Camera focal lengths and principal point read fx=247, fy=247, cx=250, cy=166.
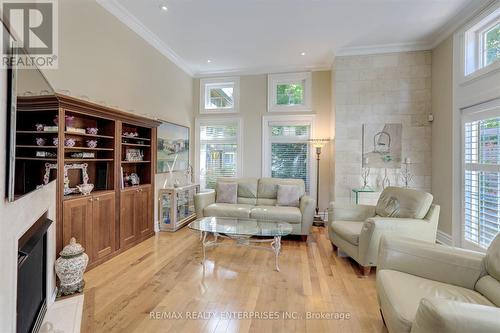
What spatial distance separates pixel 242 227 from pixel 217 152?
9.66 feet

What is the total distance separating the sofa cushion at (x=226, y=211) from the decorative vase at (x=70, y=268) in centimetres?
195

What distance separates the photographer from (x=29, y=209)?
5.19ft

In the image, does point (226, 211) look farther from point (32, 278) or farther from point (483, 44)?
point (483, 44)

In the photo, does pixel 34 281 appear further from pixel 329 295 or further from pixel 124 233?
pixel 329 295

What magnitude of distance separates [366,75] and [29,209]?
4867 mm

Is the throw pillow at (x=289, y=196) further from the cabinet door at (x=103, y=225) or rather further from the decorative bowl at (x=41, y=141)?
the decorative bowl at (x=41, y=141)

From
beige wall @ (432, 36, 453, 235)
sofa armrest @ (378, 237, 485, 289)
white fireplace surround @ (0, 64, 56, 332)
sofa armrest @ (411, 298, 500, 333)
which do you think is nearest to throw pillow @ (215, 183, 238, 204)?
sofa armrest @ (378, 237, 485, 289)

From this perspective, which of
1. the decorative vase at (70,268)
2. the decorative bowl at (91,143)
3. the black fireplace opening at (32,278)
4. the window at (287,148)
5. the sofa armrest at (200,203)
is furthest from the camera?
the window at (287,148)

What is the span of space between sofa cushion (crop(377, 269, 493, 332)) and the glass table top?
1.28 meters

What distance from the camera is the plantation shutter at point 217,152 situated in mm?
5672

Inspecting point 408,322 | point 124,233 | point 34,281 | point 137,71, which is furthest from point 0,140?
point 137,71

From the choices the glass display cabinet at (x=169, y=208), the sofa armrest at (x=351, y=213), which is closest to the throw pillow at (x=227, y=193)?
the glass display cabinet at (x=169, y=208)

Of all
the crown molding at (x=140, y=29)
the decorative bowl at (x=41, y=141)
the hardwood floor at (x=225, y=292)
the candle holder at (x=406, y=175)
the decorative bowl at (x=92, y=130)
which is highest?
the crown molding at (x=140, y=29)

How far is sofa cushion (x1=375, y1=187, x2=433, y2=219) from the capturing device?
9.26 feet
